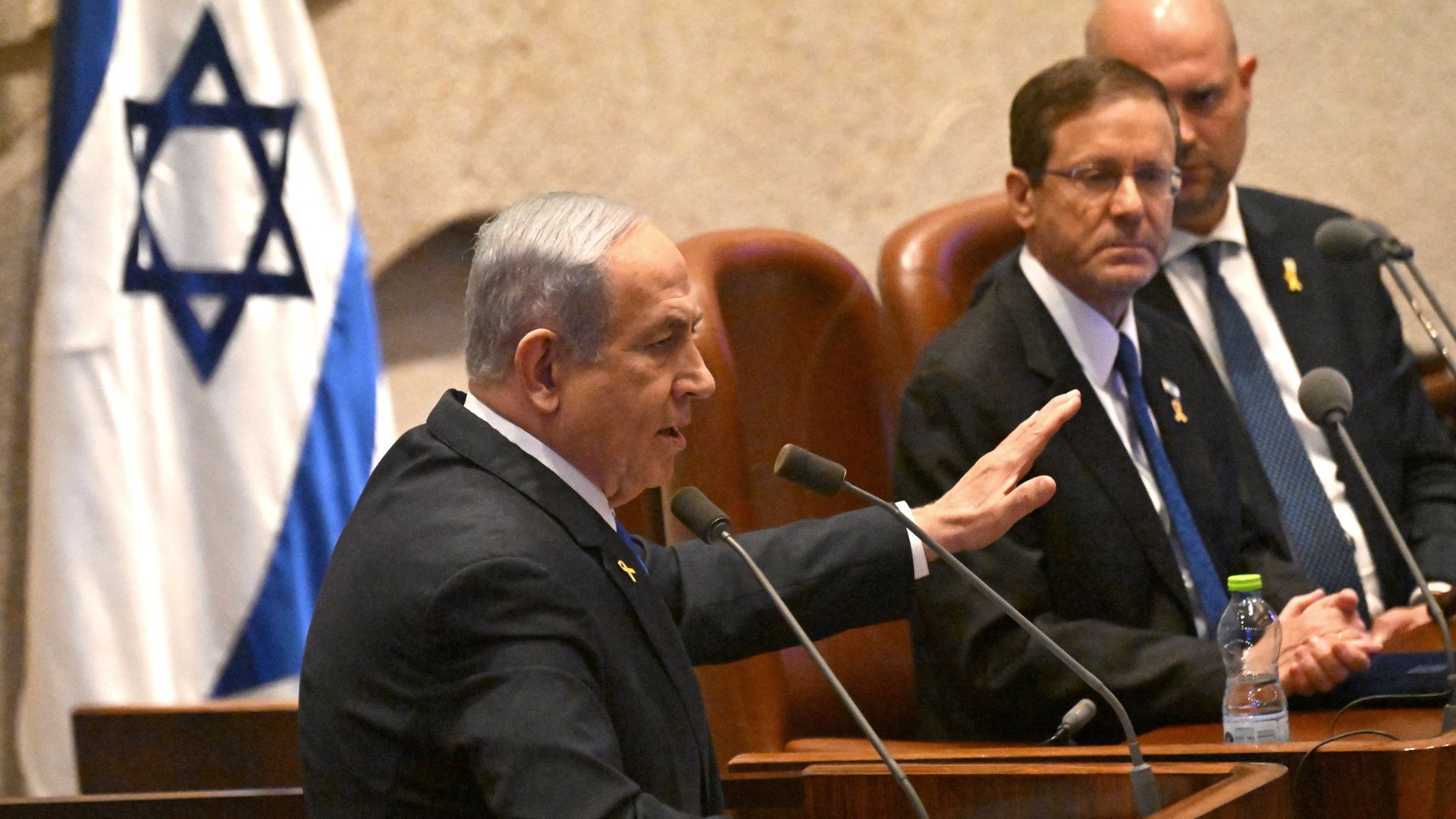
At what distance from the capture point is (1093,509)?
245 centimetres

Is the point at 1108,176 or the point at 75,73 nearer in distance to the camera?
the point at 1108,176

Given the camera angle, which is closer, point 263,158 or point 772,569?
point 772,569

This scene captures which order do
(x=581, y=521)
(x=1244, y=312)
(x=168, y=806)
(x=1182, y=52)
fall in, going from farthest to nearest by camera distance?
1. (x=1182, y=52)
2. (x=1244, y=312)
3. (x=168, y=806)
4. (x=581, y=521)

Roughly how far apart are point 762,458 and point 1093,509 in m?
0.58

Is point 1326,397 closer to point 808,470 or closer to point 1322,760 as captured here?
point 1322,760

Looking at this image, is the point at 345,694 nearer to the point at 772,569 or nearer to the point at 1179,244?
the point at 772,569

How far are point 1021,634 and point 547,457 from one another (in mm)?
930

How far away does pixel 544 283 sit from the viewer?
62.6 inches

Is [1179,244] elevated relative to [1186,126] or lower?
lower

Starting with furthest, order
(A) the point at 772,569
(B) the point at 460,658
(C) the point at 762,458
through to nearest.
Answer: (C) the point at 762,458 < (A) the point at 772,569 < (B) the point at 460,658

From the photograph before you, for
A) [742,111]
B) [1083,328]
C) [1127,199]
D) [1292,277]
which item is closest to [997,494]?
[1083,328]

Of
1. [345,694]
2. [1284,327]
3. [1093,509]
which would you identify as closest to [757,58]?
[1284,327]

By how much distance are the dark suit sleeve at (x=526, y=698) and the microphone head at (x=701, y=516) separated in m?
0.24

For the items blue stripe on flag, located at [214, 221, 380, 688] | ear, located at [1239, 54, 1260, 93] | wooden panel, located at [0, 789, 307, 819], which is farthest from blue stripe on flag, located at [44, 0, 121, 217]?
ear, located at [1239, 54, 1260, 93]
